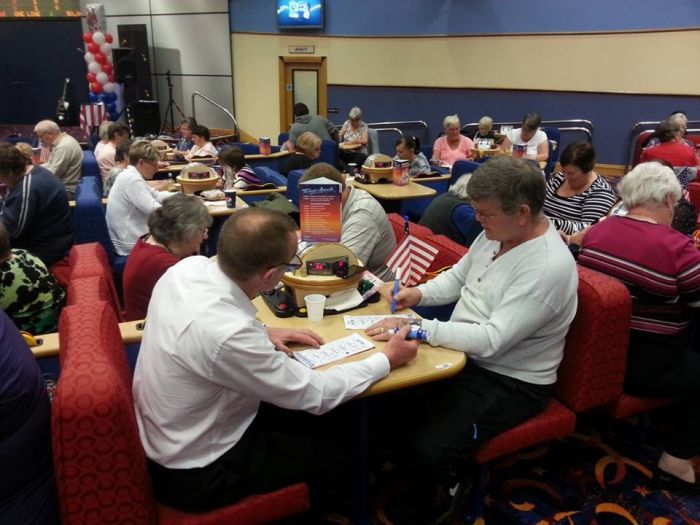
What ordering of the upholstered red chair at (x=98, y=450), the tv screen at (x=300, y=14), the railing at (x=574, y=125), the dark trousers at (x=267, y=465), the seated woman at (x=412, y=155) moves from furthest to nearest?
the tv screen at (x=300, y=14)
the railing at (x=574, y=125)
the seated woman at (x=412, y=155)
the dark trousers at (x=267, y=465)
the upholstered red chair at (x=98, y=450)

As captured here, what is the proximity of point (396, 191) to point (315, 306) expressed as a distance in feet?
9.73

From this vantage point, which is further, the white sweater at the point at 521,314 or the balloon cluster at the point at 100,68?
the balloon cluster at the point at 100,68

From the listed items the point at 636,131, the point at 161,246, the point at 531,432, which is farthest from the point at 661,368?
the point at 636,131

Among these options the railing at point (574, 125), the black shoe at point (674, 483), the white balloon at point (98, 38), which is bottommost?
the black shoe at point (674, 483)

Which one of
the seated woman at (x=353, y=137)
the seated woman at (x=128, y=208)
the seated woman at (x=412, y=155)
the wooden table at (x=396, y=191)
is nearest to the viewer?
the seated woman at (x=128, y=208)

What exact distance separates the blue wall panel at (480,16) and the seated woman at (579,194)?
5.53 m

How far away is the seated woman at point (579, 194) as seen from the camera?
321cm

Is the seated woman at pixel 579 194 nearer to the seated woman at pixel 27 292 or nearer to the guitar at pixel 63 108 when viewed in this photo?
the seated woman at pixel 27 292

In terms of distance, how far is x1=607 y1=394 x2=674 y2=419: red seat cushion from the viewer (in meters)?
2.15

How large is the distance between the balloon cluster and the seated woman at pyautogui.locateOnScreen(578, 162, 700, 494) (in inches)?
434

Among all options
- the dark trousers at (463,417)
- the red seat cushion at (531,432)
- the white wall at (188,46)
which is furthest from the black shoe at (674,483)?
the white wall at (188,46)

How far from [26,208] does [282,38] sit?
27.0 ft

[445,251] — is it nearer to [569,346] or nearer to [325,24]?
[569,346]

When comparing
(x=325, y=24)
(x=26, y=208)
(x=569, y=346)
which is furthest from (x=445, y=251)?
(x=325, y=24)
